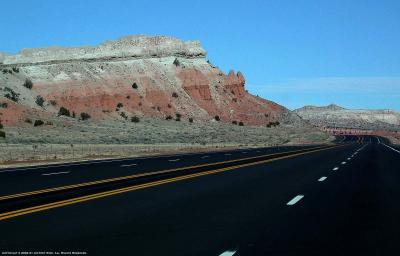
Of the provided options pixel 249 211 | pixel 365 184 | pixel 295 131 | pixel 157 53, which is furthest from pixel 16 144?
pixel 295 131

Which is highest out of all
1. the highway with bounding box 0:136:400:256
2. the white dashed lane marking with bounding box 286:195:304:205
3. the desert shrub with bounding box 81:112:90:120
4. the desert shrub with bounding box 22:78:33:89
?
the desert shrub with bounding box 22:78:33:89

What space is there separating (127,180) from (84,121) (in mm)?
67377

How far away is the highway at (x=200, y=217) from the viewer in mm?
8875

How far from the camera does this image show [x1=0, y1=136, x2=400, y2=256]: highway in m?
8.88

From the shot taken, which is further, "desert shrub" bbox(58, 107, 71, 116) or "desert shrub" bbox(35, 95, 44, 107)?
"desert shrub" bbox(35, 95, 44, 107)

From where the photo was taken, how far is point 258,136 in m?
109

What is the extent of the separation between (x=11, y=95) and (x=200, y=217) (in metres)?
79.8

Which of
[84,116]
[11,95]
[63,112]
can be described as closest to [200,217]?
[84,116]

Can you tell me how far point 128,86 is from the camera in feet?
363

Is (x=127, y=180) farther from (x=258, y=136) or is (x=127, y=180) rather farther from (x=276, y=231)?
(x=258, y=136)

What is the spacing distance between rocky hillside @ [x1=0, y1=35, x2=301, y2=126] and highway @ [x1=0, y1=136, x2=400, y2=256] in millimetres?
57959

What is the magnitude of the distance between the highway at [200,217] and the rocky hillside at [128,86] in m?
58.0

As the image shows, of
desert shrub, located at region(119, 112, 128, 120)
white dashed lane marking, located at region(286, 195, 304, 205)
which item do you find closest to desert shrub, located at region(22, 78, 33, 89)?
desert shrub, located at region(119, 112, 128, 120)

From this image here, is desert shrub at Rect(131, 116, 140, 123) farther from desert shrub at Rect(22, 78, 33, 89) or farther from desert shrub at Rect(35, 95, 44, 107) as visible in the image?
desert shrub at Rect(22, 78, 33, 89)
